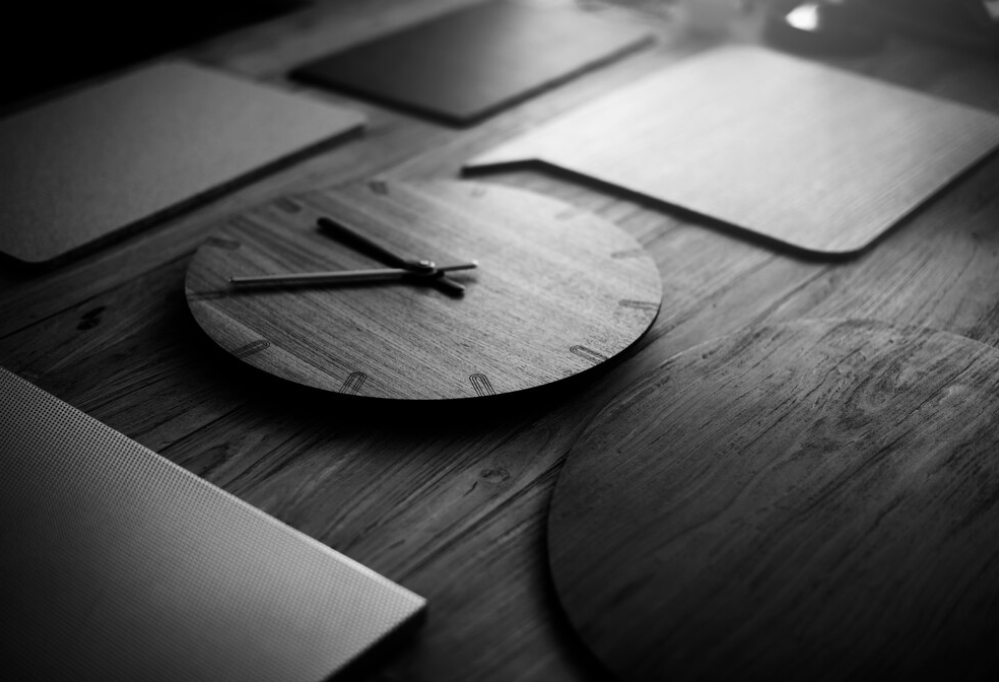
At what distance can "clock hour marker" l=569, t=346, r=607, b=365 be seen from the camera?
972 mm

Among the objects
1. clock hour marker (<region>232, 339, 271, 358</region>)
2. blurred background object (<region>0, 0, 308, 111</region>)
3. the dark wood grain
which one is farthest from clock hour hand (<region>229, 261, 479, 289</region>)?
blurred background object (<region>0, 0, 308, 111</region>)

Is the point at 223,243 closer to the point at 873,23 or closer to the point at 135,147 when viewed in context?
the point at 135,147

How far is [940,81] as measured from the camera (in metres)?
1.75

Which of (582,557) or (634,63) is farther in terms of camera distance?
(634,63)

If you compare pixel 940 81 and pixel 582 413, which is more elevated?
pixel 940 81

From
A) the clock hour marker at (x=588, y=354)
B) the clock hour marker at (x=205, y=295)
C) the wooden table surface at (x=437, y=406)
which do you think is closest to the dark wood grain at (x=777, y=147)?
the wooden table surface at (x=437, y=406)

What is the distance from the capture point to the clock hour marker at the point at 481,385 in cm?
93

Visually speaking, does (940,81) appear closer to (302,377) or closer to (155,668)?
(302,377)

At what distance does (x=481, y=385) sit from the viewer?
94 centimetres

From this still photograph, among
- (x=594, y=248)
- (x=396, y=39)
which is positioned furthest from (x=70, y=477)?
(x=396, y=39)

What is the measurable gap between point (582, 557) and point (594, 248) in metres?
0.46

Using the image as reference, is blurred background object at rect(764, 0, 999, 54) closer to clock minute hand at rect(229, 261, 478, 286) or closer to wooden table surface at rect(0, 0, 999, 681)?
wooden table surface at rect(0, 0, 999, 681)

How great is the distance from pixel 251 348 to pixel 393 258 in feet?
0.67

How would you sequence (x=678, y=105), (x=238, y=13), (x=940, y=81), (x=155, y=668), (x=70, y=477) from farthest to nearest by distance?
(x=238, y=13), (x=940, y=81), (x=678, y=105), (x=70, y=477), (x=155, y=668)
